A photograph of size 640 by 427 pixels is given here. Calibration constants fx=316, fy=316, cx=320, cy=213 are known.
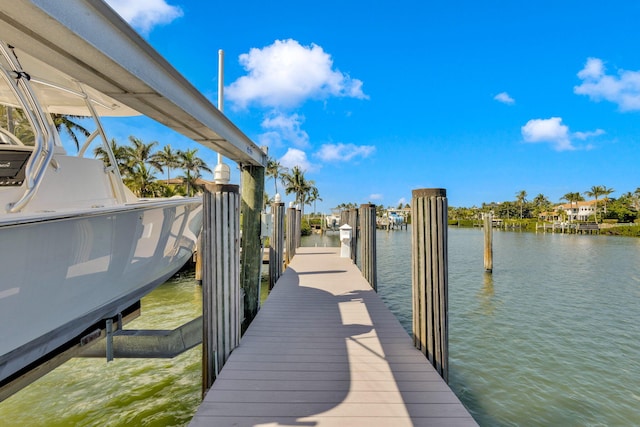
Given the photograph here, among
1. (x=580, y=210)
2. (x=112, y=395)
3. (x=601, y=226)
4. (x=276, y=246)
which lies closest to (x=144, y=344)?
(x=112, y=395)

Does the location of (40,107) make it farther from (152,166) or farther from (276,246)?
(152,166)

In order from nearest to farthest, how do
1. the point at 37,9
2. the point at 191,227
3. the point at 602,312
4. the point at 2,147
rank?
the point at 37,9
the point at 2,147
the point at 191,227
the point at 602,312

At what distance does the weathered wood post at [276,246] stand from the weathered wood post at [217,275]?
13.9 feet

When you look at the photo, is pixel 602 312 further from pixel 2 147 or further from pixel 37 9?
pixel 2 147

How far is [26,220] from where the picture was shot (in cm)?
199

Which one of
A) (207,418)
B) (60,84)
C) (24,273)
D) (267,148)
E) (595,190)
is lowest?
(207,418)

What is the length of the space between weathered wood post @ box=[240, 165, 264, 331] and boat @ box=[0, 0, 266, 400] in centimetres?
89

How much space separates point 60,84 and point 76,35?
3.39 metres

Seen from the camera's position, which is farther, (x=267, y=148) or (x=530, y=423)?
(x=267, y=148)

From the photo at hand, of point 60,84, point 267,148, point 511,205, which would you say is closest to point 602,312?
point 267,148

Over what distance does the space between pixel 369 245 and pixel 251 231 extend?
10.9ft

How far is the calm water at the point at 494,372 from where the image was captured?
171 inches

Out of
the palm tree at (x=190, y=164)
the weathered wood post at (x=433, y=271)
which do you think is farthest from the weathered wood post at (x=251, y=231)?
the palm tree at (x=190, y=164)

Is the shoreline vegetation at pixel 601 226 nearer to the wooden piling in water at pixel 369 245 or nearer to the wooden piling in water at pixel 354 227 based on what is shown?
the wooden piling in water at pixel 354 227
